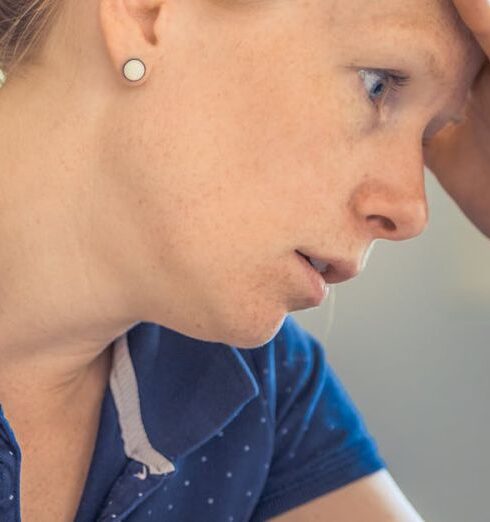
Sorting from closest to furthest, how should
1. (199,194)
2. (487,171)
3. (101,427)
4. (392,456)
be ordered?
(199,194)
(101,427)
(487,171)
(392,456)

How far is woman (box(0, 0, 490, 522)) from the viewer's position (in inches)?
31.3

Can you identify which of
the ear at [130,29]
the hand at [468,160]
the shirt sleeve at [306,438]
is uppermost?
the ear at [130,29]

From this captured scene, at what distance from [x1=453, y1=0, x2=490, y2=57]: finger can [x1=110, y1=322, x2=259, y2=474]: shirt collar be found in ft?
1.35

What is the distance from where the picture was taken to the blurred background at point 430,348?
1443 millimetres

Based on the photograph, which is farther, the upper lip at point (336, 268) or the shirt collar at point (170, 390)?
the shirt collar at point (170, 390)

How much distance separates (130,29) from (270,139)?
0.15m

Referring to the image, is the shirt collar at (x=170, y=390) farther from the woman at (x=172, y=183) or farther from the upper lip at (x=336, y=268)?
the upper lip at (x=336, y=268)

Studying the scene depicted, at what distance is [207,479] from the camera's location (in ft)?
3.26

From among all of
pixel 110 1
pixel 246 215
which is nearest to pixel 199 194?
pixel 246 215

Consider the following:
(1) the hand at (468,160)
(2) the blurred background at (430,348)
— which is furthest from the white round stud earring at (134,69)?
(2) the blurred background at (430,348)

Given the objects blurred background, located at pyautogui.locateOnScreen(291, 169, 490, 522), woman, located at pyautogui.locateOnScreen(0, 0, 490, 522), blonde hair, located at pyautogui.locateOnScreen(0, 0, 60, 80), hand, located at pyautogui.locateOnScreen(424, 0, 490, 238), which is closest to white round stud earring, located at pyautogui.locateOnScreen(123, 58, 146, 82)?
woman, located at pyautogui.locateOnScreen(0, 0, 490, 522)

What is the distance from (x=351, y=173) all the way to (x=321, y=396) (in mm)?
362

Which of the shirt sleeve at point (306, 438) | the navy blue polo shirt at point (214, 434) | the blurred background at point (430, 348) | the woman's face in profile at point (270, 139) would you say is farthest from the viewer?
the blurred background at point (430, 348)

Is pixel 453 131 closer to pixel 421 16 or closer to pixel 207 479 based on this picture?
pixel 421 16
